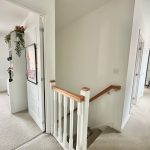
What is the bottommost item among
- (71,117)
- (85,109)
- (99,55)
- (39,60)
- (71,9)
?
(71,117)

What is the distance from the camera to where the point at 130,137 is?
7.39ft

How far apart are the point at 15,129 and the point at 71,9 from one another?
2.66 metres

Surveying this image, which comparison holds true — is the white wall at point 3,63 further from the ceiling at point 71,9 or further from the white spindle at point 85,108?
the white spindle at point 85,108

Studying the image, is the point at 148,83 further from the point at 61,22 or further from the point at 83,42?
the point at 61,22

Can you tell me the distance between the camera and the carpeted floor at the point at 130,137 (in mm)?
2000

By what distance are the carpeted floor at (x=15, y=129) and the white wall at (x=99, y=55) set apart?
48.3 inches

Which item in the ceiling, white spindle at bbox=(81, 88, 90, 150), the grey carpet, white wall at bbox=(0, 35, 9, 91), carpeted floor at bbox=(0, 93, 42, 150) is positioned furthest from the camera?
white wall at bbox=(0, 35, 9, 91)

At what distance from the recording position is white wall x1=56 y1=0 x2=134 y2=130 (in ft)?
7.54

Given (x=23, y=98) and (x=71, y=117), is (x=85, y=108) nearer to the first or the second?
(x=71, y=117)

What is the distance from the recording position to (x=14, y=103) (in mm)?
3068

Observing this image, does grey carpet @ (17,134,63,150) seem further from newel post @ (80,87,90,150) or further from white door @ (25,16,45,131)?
newel post @ (80,87,90,150)

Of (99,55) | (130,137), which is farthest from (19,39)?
(130,137)

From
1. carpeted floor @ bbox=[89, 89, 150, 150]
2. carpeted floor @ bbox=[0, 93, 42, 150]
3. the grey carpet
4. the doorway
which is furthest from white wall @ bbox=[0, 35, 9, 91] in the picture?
carpeted floor @ bbox=[89, 89, 150, 150]

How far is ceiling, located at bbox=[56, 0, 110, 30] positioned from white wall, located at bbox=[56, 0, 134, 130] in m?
0.15
